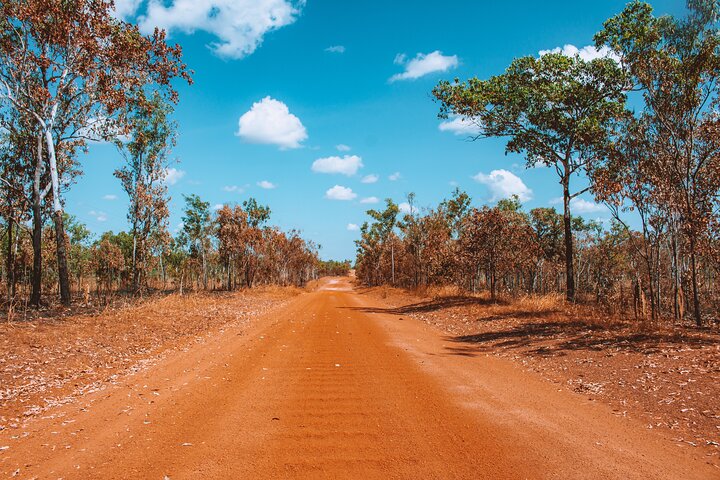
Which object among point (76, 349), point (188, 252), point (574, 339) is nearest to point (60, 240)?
point (76, 349)

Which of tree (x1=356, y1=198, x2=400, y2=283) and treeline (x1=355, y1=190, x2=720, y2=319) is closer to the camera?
treeline (x1=355, y1=190, x2=720, y2=319)

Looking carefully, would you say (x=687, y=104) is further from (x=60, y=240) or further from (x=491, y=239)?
(x=60, y=240)

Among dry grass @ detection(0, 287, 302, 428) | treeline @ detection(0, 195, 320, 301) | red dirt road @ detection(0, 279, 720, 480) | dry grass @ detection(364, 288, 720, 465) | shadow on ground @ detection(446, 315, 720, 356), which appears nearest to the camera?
red dirt road @ detection(0, 279, 720, 480)

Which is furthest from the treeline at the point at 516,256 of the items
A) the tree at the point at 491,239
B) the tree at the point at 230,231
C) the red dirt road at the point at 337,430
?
the tree at the point at 230,231

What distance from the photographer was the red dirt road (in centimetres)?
445

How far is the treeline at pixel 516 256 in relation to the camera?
21406 millimetres

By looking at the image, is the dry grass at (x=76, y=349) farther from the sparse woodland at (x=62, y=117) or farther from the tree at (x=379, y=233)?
the tree at (x=379, y=233)

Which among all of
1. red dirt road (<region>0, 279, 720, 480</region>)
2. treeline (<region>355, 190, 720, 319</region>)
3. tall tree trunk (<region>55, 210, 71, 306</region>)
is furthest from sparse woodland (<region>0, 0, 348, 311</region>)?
treeline (<region>355, 190, 720, 319</region>)

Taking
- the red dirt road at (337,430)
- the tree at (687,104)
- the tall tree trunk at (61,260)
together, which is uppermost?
the tree at (687,104)

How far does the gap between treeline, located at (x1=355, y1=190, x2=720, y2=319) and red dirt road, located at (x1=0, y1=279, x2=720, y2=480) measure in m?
10.1

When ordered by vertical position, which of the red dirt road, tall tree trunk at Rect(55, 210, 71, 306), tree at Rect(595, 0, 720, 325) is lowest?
the red dirt road

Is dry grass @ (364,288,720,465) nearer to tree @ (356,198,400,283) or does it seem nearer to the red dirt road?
the red dirt road

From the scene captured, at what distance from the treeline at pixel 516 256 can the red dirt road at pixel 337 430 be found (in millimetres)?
10117

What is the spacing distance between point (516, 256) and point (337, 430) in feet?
72.1
